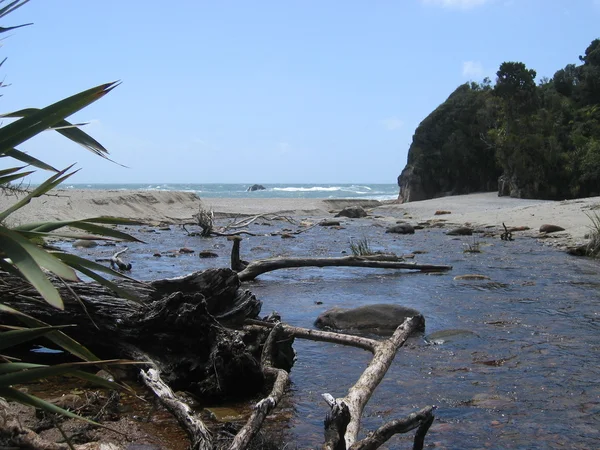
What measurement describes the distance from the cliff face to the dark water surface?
108ft

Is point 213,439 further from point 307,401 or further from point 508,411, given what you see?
point 508,411

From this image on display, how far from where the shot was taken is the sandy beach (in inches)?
758

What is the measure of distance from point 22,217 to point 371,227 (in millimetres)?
12328

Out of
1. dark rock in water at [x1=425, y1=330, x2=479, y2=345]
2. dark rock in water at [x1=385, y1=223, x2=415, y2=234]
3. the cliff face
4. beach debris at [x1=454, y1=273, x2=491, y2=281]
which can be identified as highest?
the cliff face

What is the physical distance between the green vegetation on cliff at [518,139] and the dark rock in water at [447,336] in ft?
90.6

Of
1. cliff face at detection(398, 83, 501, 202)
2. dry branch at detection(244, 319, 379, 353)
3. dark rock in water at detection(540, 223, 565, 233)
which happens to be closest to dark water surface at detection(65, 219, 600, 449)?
dry branch at detection(244, 319, 379, 353)

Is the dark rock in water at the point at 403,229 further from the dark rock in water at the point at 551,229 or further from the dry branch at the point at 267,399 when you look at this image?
the dry branch at the point at 267,399

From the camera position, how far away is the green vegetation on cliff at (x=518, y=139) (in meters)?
33.0

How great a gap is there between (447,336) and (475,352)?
60 cm

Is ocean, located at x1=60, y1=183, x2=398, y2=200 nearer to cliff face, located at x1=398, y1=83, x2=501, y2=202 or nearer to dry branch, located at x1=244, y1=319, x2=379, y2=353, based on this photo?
cliff face, located at x1=398, y1=83, x2=501, y2=202

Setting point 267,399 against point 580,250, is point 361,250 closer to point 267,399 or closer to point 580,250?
point 580,250

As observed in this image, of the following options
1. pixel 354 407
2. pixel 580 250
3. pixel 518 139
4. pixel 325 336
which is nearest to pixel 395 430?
pixel 354 407

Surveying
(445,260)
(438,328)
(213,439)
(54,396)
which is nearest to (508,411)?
(213,439)

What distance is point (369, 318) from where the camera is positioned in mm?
6609
